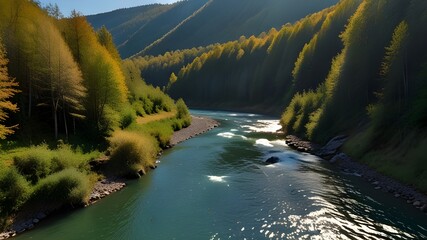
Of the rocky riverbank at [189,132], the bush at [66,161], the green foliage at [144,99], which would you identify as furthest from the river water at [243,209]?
the green foliage at [144,99]

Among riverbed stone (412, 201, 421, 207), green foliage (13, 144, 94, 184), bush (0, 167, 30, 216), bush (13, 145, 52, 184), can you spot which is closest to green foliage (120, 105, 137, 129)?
green foliage (13, 144, 94, 184)

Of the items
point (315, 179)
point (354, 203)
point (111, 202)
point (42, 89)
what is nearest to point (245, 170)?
point (315, 179)

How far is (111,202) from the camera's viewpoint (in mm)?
29188

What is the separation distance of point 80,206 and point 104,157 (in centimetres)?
1124

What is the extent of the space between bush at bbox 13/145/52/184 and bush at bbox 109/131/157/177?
8.79m

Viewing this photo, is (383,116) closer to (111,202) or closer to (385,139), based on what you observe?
(385,139)

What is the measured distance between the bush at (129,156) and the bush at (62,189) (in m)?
8.38

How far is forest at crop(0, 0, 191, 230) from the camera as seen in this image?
26.8 meters

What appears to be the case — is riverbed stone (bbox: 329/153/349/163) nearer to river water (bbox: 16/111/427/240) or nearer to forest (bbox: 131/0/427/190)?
forest (bbox: 131/0/427/190)

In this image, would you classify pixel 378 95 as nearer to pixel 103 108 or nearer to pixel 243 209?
pixel 243 209

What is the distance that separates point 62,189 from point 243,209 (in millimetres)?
15504

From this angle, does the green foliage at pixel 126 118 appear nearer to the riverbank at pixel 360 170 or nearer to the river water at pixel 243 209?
the river water at pixel 243 209

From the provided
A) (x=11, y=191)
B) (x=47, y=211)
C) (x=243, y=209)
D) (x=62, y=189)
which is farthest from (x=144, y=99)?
(x=243, y=209)

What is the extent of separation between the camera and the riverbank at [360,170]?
27.8 metres
